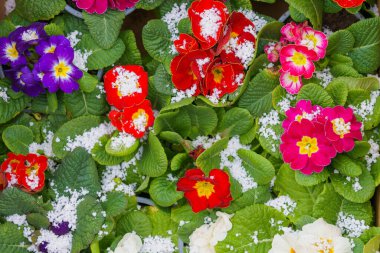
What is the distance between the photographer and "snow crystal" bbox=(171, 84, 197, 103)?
175 centimetres

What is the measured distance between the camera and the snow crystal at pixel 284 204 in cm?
171

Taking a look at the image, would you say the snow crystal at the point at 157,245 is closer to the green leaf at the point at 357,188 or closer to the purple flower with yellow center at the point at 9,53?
the green leaf at the point at 357,188

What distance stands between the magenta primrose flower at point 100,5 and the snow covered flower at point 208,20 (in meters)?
0.20

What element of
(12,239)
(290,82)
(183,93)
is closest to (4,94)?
(12,239)

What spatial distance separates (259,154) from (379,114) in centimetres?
37

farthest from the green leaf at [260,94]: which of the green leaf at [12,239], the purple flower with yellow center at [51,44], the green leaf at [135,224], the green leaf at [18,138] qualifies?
the green leaf at [12,239]

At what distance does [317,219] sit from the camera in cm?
165

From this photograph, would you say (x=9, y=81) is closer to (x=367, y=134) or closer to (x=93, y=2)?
(x=93, y=2)

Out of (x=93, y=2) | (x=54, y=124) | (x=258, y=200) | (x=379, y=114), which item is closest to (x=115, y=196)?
(x=54, y=124)

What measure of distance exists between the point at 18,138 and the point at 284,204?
83cm

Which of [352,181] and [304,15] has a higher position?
[304,15]

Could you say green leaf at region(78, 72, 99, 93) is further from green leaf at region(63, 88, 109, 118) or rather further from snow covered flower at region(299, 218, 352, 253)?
snow covered flower at region(299, 218, 352, 253)

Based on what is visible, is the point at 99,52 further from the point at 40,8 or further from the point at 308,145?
the point at 308,145

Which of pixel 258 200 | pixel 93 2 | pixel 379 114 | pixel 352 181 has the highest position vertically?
pixel 93 2
